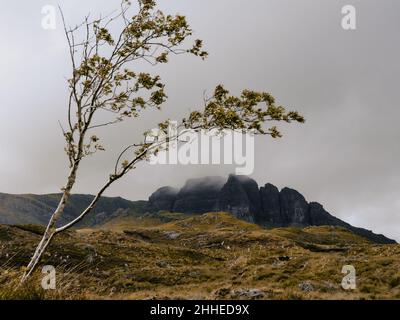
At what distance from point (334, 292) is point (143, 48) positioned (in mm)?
19318

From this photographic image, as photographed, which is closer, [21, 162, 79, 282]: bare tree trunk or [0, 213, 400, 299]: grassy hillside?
[21, 162, 79, 282]: bare tree trunk

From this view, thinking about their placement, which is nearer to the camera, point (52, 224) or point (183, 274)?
point (52, 224)

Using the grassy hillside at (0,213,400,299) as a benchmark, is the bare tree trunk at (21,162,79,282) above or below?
above

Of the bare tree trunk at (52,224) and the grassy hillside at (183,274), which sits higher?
the bare tree trunk at (52,224)

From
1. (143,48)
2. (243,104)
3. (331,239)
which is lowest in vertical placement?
(331,239)

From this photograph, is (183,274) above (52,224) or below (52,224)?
below

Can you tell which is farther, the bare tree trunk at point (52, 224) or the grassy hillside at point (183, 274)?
the grassy hillside at point (183, 274)
